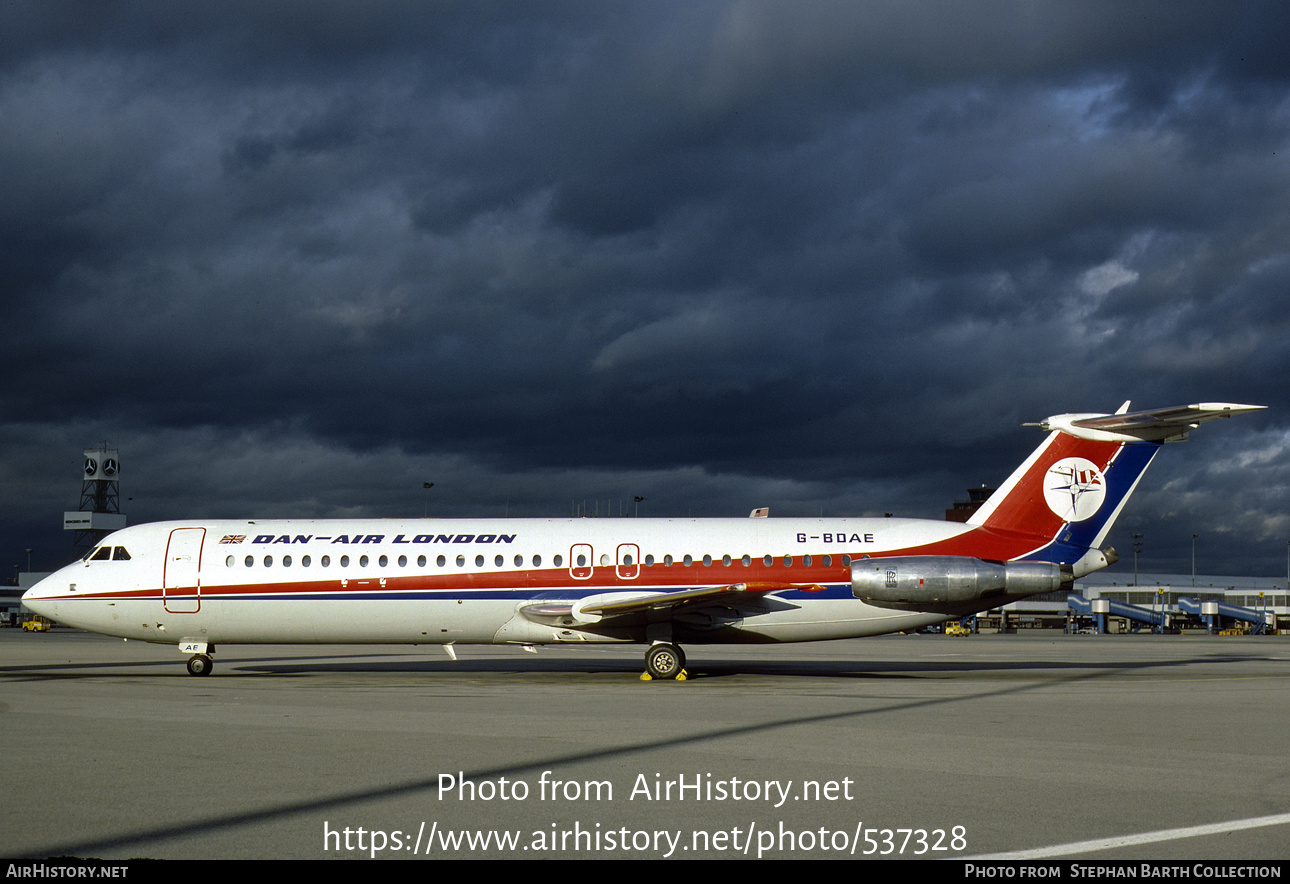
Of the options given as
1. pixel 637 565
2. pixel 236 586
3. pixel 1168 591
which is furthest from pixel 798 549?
pixel 1168 591

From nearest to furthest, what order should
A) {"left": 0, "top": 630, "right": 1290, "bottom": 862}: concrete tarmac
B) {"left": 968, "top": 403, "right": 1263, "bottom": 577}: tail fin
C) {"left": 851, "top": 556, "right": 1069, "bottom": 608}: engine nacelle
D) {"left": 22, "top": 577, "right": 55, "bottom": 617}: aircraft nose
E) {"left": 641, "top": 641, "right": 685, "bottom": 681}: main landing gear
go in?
A: {"left": 0, "top": 630, "right": 1290, "bottom": 862}: concrete tarmac, {"left": 851, "top": 556, "right": 1069, "bottom": 608}: engine nacelle, {"left": 641, "top": 641, "right": 685, "bottom": 681}: main landing gear, {"left": 968, "top": 403, "right": 1263, "bottom": 577}: tail fin, {"left": 22, "top": 577, "right": 55, "bottom": 617}: aircraft nose

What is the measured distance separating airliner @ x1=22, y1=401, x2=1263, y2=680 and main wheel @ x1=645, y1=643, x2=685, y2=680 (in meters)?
0.04

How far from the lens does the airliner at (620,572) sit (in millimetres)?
23891

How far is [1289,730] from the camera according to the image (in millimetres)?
14883

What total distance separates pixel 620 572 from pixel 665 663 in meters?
2.28

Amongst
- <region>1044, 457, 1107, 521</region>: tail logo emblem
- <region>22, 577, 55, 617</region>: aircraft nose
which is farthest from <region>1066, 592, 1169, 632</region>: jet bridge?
<region>22, 577, 55, 617</region>: aircraft nose

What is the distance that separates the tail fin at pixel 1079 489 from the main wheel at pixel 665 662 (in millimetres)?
7987

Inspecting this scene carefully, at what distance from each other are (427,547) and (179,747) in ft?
40.5

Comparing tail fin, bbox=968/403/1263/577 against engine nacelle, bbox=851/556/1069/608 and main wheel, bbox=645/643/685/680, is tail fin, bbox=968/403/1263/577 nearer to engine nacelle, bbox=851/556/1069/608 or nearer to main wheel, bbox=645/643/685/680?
engine nacelle, bbox=851/556/1069/608

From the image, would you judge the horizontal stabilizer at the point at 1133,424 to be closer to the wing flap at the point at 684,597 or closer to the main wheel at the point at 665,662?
the wing flap at the point at 684,597

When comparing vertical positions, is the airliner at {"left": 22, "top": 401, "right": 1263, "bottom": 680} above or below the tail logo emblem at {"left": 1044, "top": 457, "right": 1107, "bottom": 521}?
below

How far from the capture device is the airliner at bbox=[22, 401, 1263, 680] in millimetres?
23891

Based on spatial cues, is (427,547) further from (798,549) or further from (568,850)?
(568,850)

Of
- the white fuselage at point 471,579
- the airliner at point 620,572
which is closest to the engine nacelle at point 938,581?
the airliner at point 620,572
